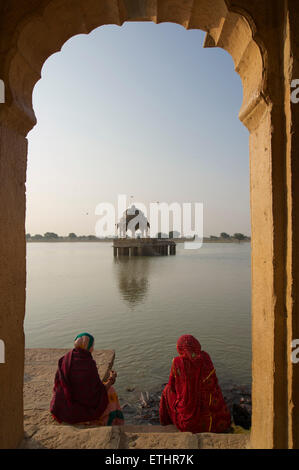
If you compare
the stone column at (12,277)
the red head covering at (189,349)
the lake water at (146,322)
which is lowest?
the lake water at (146,322)

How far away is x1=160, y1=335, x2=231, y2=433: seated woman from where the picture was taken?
3.00 metres

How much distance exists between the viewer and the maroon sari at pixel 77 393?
9.18 ft

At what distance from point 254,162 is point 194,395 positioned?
2.35 metres

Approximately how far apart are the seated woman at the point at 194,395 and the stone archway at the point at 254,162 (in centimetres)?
111

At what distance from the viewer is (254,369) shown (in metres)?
2.00

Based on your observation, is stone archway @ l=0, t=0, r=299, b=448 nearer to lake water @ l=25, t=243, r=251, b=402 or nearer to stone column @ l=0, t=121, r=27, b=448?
stone column @ l=0, t=121, r=27, b=448

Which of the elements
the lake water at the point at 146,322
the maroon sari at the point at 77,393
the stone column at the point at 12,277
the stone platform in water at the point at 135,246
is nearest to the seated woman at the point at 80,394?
the maroon sari at the point at 77,393

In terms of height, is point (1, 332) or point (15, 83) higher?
point (15, 83)

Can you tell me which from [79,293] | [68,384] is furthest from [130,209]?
[68,384]

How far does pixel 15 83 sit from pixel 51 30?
0.49 m

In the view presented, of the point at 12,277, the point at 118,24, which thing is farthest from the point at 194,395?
the point at 118,24

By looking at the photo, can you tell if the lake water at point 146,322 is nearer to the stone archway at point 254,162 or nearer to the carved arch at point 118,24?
the stone archway at point 254,162

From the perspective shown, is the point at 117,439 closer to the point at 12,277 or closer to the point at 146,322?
Answer: the point at 12,277
